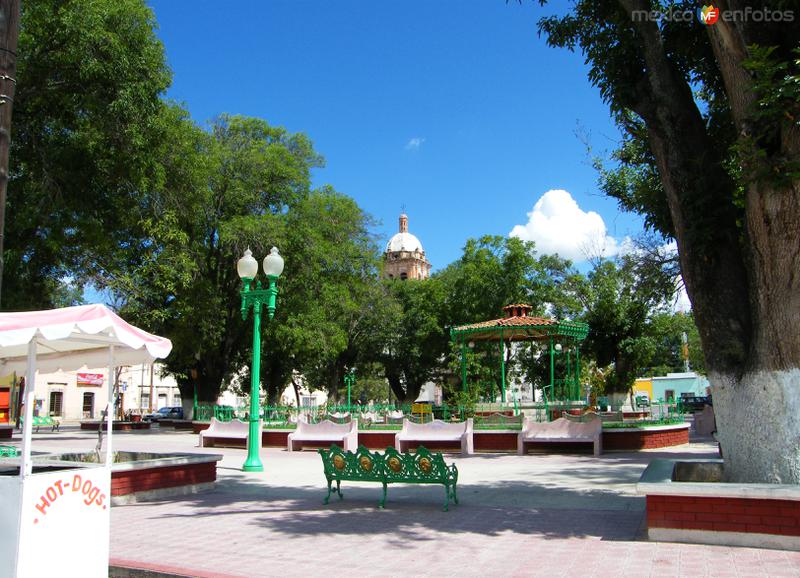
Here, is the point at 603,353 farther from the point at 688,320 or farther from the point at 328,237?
the point at 328,237

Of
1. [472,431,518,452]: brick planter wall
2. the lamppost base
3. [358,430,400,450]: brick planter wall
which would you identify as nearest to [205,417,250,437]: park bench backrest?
[358,430,400,450]: brick planter wall

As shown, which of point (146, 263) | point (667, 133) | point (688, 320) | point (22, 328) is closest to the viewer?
point (22, 328)

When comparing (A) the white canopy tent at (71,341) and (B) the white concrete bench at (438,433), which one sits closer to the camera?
(A) the white canopy tent at (71,341)

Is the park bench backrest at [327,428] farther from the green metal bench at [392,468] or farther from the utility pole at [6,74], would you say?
the utility pole at [6,74]

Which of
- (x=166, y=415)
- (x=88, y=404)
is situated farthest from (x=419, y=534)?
(x=88, y=404)

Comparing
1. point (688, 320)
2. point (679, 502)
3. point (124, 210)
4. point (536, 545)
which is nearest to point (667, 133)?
point (679, 502)

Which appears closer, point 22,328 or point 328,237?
point 22,328

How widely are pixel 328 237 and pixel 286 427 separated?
40.6 feet

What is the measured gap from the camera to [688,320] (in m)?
39.0

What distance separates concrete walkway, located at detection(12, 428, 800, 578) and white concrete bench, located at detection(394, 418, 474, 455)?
4744 mm

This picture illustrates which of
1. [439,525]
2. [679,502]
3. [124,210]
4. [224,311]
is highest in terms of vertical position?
[124,210]

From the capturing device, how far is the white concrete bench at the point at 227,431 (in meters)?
19.2

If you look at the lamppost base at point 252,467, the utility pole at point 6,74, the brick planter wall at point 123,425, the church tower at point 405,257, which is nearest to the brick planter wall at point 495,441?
the lamppost base at point 252,467

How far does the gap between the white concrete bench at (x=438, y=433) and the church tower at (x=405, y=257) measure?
268ft
